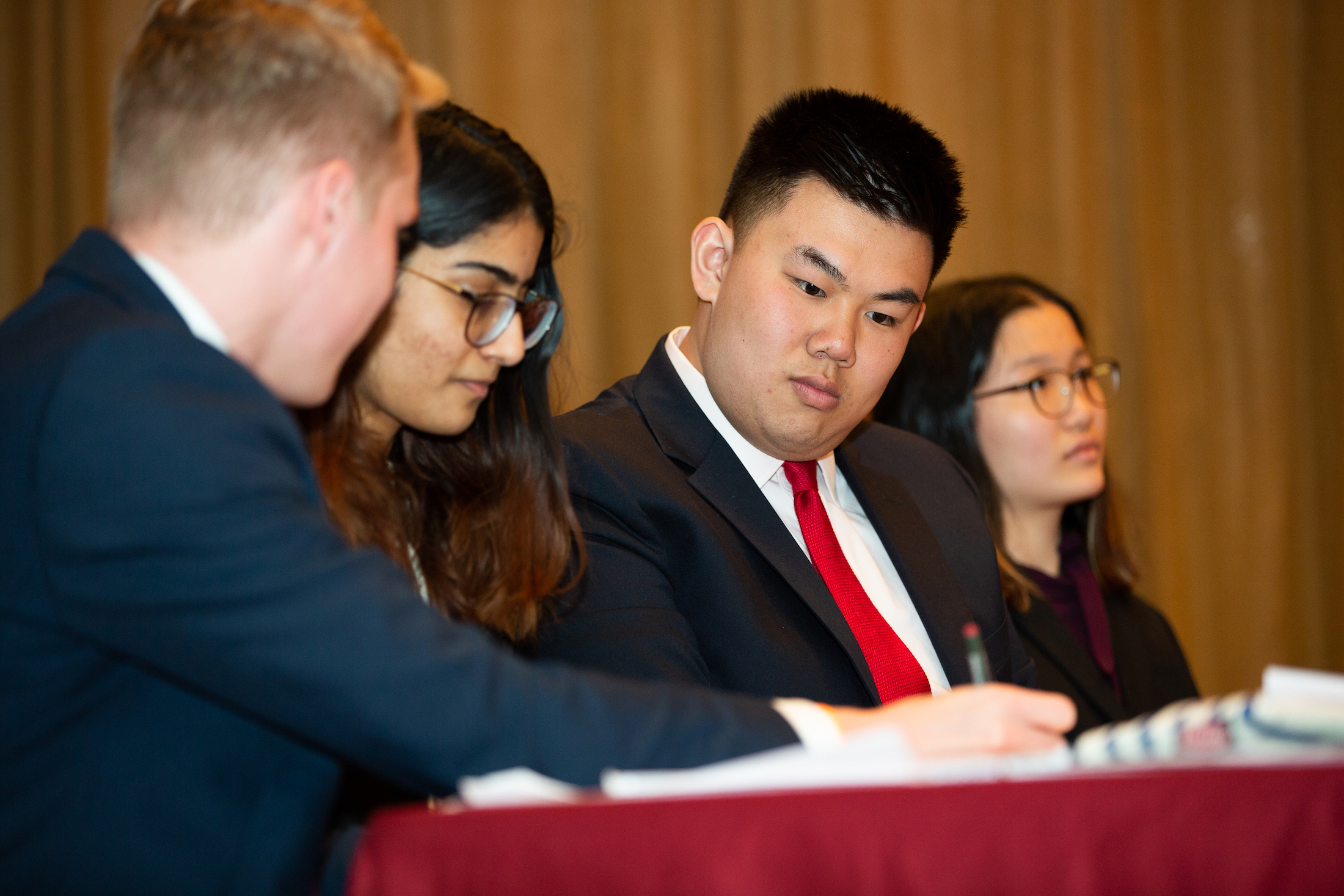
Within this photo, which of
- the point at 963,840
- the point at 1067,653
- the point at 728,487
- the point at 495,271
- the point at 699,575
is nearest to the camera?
the point at 963,840

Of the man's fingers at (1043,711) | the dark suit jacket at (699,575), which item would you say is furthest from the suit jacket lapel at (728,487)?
the man's fingers at (1043,711)

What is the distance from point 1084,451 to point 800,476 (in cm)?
88

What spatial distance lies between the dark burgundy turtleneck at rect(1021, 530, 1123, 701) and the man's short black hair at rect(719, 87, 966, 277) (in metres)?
0.85

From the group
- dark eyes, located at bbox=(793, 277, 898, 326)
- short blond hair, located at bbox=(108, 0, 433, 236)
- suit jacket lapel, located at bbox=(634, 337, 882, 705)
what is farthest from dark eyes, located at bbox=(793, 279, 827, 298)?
short blond hair, located at bbox=(108, 0, 433, 236)

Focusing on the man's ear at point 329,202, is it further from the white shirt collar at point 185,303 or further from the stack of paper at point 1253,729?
the stack of paper at point 1253,729

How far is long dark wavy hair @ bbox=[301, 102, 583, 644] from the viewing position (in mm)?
1323

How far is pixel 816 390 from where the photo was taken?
160 cm

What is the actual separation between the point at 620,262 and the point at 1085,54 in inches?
61.8

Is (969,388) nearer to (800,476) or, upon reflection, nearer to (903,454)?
(903,454)

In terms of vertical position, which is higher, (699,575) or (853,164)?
(853,164)

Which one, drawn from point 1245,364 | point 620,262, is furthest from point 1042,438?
point 1245,364

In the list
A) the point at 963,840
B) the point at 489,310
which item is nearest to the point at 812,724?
the point at 963,840

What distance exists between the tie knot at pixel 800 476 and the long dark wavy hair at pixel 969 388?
706mm

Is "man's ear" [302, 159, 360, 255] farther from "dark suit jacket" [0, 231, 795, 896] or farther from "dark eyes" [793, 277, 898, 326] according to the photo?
"dark eyes" [793, 277, 898, 326]
